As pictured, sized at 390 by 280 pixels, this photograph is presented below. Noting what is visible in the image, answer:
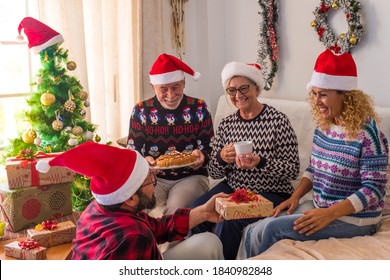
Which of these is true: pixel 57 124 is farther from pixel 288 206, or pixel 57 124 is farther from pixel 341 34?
pixel 341 34

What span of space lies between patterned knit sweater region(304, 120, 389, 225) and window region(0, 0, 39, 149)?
7.24 ft

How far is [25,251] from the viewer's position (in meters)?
2.02

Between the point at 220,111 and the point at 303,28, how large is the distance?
76 cm

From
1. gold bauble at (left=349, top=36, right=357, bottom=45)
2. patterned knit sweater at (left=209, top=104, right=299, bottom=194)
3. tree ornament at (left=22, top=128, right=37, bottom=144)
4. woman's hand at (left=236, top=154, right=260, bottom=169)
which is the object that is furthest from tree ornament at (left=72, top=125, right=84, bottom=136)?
gold bauble at (left=349, top=36, right=357, bottom=45)

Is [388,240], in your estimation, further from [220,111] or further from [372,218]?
[220,111]

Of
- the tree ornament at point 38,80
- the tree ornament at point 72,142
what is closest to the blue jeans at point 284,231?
the tree ornament at point 72,142

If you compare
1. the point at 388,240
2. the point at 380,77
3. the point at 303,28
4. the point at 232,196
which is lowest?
the point at 388,240

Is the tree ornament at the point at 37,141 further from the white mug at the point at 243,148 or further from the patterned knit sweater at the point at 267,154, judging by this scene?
the white mug at the point at 243,148

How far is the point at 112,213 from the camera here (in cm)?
147

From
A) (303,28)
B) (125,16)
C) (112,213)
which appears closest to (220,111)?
(303,28)

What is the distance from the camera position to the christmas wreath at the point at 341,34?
2.62m

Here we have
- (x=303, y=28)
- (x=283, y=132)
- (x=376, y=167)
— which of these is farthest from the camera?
(x=303, y=28)

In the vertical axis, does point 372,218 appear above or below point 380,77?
below

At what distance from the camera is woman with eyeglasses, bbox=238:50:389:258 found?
6.02ft
